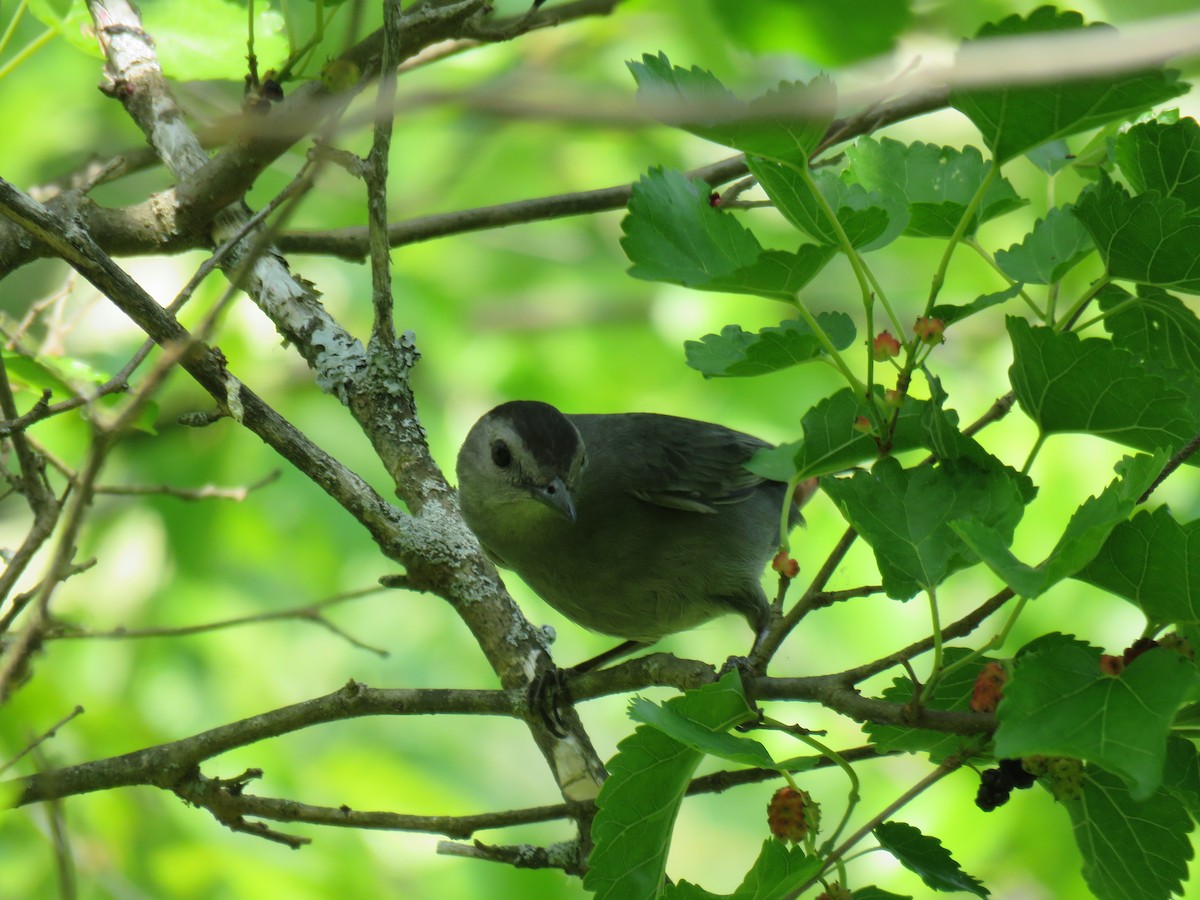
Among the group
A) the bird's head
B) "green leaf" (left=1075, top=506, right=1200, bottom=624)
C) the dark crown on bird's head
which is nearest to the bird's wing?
the bird's head

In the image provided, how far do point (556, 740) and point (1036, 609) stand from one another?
3.05m

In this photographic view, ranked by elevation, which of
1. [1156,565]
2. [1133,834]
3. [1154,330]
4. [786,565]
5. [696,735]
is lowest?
[1133,834]

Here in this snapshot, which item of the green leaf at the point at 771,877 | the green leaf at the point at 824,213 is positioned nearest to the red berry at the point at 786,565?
the green leaf at the point at 771,877

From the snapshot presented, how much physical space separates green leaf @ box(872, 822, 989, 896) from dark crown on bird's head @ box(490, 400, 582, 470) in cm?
→ 249

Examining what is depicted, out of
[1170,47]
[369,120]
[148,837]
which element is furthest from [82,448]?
[1170,47]

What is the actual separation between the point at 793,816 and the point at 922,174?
1.25m

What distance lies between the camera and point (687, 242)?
2.10 metres

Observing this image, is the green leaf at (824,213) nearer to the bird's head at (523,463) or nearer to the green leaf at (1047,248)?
the green leaf at (1047,248)

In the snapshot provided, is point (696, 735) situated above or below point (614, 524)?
below

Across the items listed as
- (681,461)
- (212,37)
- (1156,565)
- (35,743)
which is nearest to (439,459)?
(681,461)

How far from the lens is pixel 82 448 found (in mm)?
5594

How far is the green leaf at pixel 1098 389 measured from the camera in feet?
6.20

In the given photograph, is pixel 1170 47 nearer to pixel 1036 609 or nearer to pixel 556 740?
pixel 556 740

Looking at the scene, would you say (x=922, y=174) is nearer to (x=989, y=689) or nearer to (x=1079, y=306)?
(x=1079, y=306)
